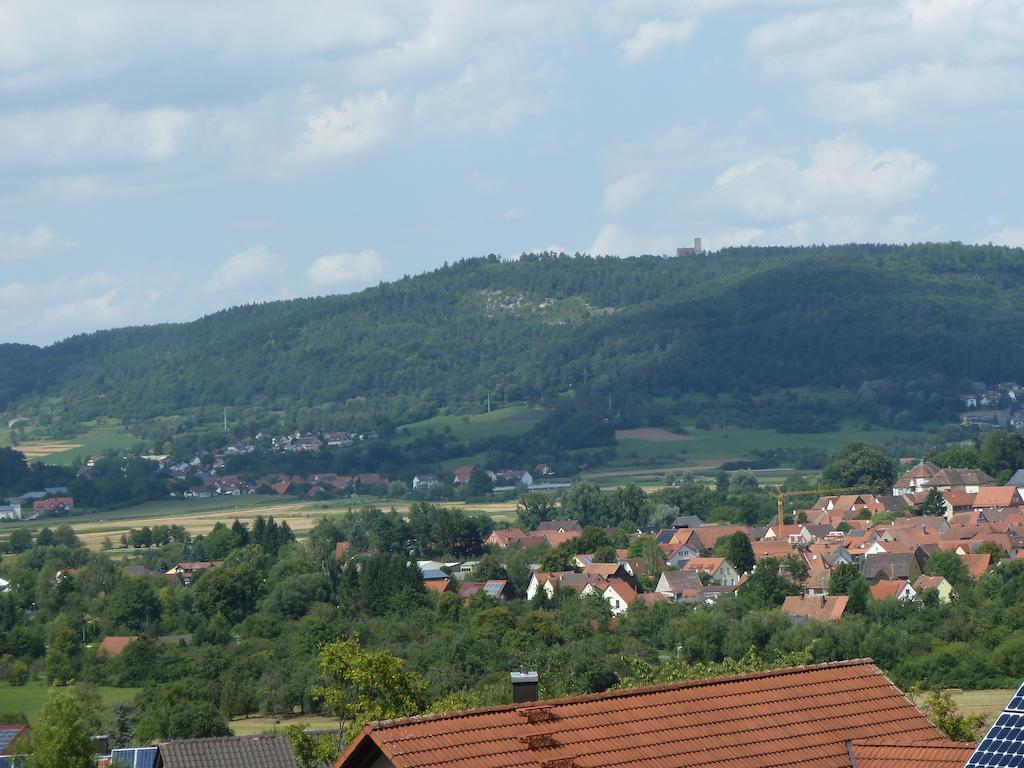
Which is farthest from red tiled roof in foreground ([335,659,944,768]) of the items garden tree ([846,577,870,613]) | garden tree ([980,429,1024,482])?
garden tree ([980,429,1024,482])

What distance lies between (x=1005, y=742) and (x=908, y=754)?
2590mm

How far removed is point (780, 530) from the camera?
4247 inches

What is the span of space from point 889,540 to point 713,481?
6621cm

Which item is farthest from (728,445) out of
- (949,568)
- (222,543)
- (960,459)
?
(949,568)

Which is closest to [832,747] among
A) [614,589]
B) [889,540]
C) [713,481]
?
[614,589]

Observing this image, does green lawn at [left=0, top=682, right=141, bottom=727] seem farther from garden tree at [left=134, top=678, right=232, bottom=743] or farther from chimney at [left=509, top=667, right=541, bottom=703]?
chimney at [left=509, top=667, right=541, bottom=703]

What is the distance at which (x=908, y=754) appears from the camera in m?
14.2

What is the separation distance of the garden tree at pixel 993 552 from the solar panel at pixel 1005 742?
7238 centimetres

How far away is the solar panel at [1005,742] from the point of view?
456 inches

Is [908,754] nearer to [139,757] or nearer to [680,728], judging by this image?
[680,728]

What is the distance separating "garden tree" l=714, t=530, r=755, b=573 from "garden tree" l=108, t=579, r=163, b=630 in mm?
28591

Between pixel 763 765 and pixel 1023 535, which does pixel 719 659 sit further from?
pixel 763 765

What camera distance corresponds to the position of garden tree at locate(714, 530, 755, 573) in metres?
91.7

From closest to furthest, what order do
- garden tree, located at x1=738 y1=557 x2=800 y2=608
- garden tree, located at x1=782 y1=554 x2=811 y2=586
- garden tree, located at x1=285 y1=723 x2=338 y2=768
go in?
garden tree, located at x1=285 y1=723 x2=338 y2=768 → garden tree, located at x1=738 y1=557 x2=800 y2=608 → garden tree, located at x1=782 y1=554 x2=811 y2=586
